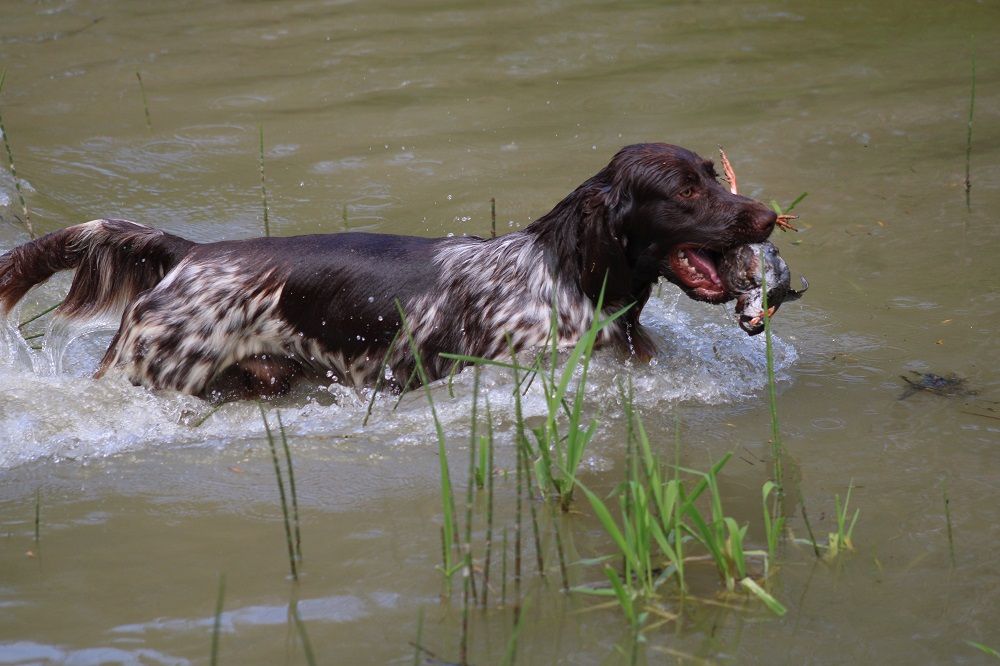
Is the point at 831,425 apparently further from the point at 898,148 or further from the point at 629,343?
the point at 898,148

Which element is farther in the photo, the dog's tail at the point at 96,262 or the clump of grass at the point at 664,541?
the dog's tail at the point at 96,262

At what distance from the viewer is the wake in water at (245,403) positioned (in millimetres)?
4711

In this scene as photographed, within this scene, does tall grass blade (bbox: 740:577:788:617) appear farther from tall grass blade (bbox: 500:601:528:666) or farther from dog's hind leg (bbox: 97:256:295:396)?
dog's hind leg (bbox: 97:256:295:396)

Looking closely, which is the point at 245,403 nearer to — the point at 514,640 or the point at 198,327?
the point at 198,327

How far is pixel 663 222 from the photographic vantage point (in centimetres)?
475

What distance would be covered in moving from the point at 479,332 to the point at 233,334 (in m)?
0.98

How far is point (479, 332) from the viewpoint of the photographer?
5023 mm

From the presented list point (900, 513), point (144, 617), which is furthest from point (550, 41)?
point (144, 617)

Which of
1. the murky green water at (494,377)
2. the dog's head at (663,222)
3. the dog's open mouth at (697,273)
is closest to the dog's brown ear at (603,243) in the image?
the dog's head at (663,222)

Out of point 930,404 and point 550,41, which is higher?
point 550,41

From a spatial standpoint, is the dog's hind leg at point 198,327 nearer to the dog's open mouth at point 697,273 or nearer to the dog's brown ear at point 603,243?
the dog's brown ear at point 603,243

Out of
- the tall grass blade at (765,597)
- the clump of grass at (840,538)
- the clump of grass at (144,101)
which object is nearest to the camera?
the tall grass blade at (765,597)

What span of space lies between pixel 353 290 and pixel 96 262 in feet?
3.54

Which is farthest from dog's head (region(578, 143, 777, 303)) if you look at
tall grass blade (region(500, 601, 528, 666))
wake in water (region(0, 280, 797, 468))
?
tall grass blade (region(500, 601, 528, 666))
